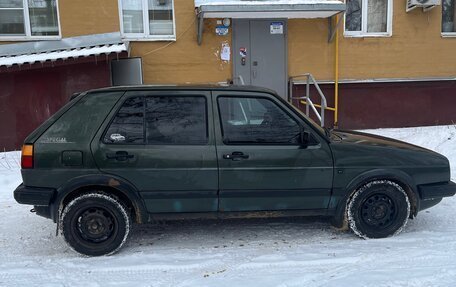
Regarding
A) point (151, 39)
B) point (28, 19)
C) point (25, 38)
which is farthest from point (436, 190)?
point (28, 19)

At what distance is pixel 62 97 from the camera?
29.8 ft

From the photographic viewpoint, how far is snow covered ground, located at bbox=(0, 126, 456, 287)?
12.1 ft

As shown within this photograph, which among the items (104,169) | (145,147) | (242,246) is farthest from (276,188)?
(104,169)

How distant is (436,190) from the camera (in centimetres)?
452

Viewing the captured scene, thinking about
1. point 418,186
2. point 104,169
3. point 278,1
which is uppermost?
point 278,1

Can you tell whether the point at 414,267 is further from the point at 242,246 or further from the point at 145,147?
the point at 145,147

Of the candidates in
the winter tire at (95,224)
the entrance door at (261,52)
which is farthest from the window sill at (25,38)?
the winter tire at (95,224)

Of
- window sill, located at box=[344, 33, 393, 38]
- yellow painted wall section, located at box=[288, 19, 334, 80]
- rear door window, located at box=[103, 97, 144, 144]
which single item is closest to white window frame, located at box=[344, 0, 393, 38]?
window sill, located at box=[344, 33, 393, 38]

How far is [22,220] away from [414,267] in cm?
426

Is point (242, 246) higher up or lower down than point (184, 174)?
lower down

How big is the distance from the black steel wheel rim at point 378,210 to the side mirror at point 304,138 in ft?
Result: 2.82

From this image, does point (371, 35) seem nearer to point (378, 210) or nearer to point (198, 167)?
point (378, 210)

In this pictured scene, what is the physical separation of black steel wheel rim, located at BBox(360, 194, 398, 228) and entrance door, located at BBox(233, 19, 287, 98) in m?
5.90

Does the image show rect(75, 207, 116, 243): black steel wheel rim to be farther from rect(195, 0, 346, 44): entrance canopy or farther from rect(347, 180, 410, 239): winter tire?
rect(195, 0, 346, 44): entrance canopy
